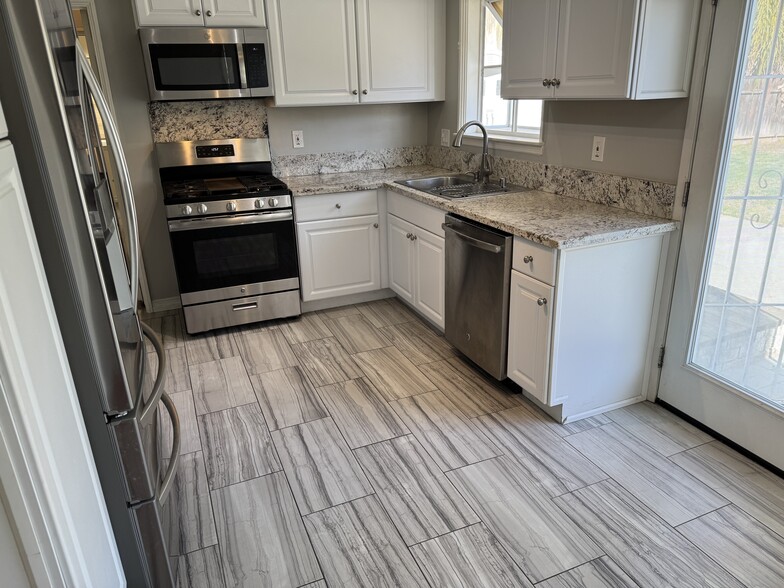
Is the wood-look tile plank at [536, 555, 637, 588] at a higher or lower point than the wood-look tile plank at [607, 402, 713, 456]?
lower

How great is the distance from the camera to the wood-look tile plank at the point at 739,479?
1.95 meters

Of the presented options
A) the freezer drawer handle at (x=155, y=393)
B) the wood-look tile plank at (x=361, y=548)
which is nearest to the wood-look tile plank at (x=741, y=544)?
the wood-look tile plank at (x=361, y=548)

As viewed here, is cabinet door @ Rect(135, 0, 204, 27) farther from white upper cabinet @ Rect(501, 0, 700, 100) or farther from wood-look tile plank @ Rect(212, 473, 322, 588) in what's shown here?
wood-look tile plank @ Rect(212, 473, 322, 588)

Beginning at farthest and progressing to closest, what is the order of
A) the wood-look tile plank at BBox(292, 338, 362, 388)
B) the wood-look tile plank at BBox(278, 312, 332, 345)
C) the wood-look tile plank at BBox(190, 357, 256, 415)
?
1. the wood-look tile plank at BBox(278, 312, 332, 345)
2. the wood-look tile plank at BBox(292, 338, 362, 388)
3. the wood-look tile plank at BBox(190, 357, 256, 415)

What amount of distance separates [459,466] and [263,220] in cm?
193

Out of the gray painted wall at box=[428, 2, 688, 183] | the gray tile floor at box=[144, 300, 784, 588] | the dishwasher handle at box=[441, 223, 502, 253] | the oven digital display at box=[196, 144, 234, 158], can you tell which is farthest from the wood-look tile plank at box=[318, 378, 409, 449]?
the oven digital display at box=[196, 144, 234, 158]

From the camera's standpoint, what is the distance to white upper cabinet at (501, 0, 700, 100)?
6.88 ft

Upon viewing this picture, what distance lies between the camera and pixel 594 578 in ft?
5.59

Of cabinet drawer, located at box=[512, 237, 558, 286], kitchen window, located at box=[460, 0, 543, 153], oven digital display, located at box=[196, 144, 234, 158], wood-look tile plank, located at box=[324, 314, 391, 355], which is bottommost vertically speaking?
wood-look tile plank, located at box=[324, 314, 391, 355]

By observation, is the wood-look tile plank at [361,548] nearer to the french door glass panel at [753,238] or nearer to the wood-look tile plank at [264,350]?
the wood-look tile plank at [264,350]

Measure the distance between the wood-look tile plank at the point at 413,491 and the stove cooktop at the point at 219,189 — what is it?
174cm

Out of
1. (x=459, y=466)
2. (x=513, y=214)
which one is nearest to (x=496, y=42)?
(x=513, y=214)

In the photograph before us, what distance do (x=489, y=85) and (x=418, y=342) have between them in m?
1.77

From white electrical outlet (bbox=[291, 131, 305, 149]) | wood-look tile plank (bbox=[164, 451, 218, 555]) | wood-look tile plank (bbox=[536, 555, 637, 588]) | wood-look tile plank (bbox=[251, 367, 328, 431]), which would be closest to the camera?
wood-look tile plank (bbox=[536, 555, 637, 588])
